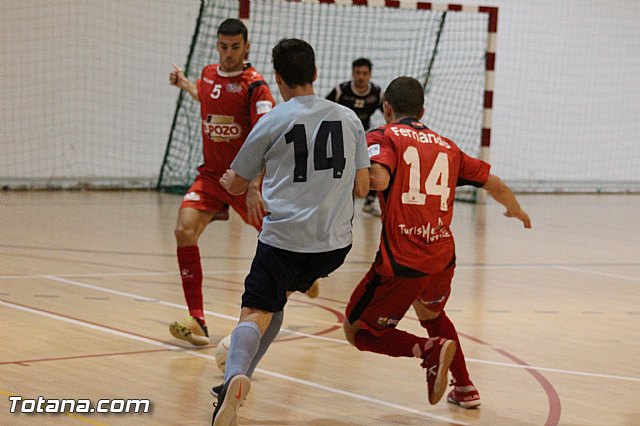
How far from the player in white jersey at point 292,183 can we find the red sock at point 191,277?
1.71 metres

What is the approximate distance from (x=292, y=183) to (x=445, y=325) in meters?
1.16

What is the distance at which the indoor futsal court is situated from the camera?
4.89 metres

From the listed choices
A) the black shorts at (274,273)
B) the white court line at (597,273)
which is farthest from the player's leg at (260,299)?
the white court line at (597,273)

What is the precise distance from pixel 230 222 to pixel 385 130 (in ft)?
24.2

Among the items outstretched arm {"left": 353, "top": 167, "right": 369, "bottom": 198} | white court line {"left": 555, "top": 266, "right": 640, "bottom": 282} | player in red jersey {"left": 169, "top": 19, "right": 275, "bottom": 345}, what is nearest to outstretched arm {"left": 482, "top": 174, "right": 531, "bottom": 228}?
outstretched arm {"left": 353, "top": 167, "right": 369, "bottom": 198}

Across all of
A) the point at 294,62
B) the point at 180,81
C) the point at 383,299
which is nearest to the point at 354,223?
the point at 180,81

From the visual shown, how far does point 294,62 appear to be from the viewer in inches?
165

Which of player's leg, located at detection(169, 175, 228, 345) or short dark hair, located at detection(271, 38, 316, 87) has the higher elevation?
short dark hair, located at detection(271, 38, 316, 87)

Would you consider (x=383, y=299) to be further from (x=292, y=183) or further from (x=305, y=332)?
(x=305, y=332)

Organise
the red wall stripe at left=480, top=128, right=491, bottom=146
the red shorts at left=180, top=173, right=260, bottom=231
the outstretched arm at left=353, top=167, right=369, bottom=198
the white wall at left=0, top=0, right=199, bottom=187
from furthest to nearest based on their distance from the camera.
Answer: the red wall stripe at left=480, top=128, right=491, bottom=146
the white wall at left=0, top=0, right=199, bottom=187
the red shorts at left=180, top=173, right=260, bottom=231
the outstretched arm at left=353, top=167, right=369, bottom=198

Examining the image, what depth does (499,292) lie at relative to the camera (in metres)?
7.89

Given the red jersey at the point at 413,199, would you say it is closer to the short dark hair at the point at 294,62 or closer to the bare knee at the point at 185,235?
the short dark hair at the point at 294,62

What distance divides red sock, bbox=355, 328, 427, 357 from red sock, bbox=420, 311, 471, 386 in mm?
275

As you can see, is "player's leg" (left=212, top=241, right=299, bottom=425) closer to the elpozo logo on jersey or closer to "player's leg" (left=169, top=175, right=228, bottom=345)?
"player's leg" (left=169, top=175, right=228, bottom=345)
